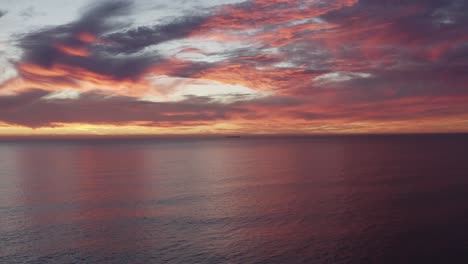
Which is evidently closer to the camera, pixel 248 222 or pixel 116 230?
pixel 116 230

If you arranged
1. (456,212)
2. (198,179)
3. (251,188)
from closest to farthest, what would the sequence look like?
(456,212) < (251,188) < (198,179)

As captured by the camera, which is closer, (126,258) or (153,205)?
(126,258)

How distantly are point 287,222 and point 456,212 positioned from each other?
3042 cm

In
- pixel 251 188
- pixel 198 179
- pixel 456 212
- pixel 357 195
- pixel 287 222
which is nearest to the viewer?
pixel 287 222

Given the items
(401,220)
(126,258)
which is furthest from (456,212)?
(126,258)

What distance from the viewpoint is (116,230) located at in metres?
55.4

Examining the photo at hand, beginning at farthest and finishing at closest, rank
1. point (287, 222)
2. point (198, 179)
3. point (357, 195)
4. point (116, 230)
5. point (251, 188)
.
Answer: point (198, 179) → point (251, 188) → point (357, 195) → point (287, 222) → point (116, 230)

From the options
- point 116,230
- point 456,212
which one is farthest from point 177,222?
point 456,212

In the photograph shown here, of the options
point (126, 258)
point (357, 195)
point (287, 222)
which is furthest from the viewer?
point (357, 195)

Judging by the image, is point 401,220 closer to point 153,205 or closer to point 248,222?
point 248,222

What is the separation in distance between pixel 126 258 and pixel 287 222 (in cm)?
2656

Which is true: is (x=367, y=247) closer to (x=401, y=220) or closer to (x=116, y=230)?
(x=401, y=220)

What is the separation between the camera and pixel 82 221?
5984 cm

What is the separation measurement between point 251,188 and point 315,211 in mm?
27282
